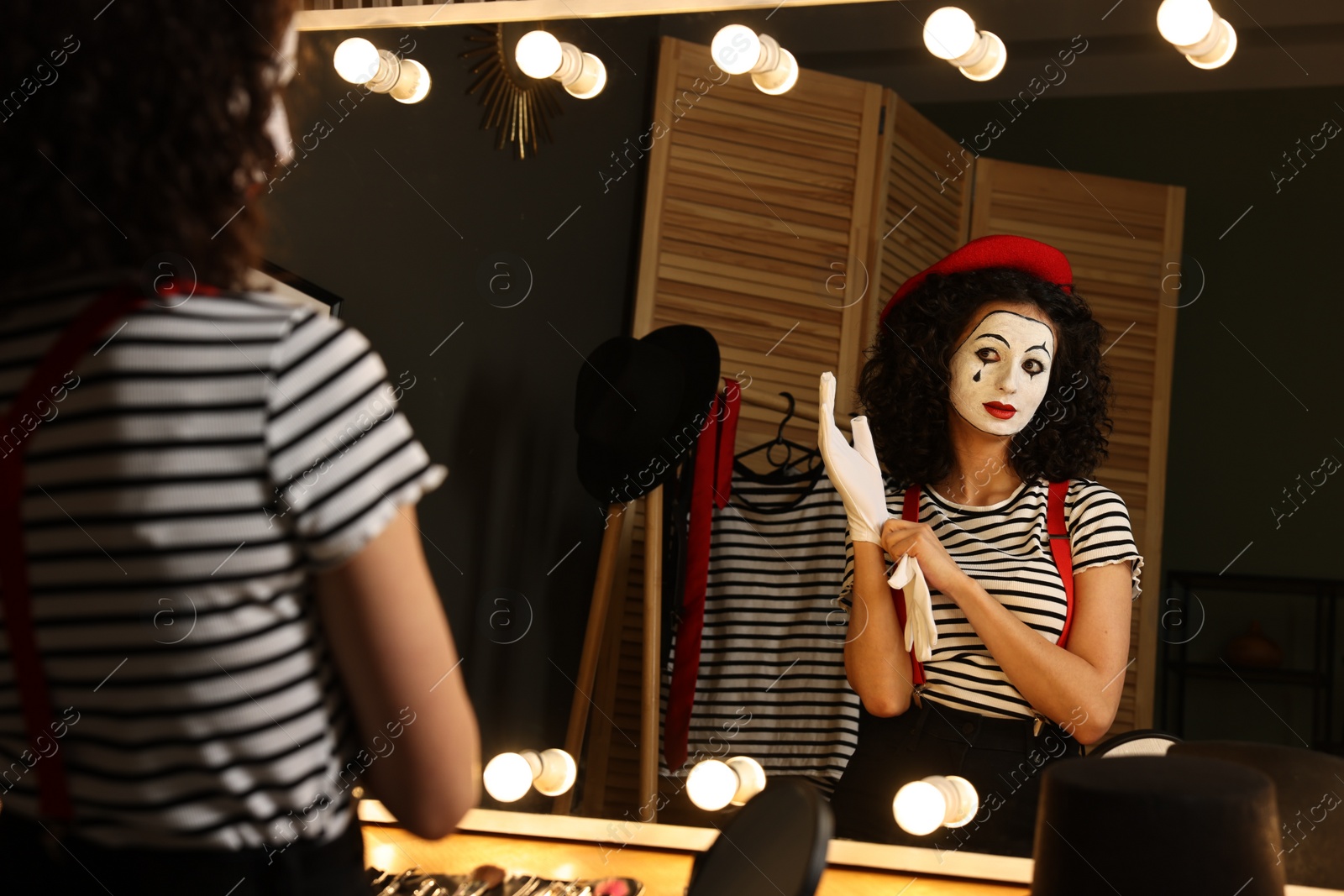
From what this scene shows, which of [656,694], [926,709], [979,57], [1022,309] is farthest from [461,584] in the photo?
[979,57]

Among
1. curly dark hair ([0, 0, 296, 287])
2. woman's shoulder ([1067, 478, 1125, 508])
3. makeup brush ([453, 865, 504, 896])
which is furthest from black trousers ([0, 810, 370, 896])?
woman's shoulder ([1067, 478, 1125, 508])

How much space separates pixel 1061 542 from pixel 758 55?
626mm

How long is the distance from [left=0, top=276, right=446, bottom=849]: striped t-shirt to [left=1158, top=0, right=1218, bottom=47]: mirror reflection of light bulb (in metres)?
1.00

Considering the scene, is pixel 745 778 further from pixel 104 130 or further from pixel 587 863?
pixel 104 130

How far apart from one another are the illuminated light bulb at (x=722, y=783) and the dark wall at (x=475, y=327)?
181 mm

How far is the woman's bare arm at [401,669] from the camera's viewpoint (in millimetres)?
384

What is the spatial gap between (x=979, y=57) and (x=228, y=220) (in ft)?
3.05

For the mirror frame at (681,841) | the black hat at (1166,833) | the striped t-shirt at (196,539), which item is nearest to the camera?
the striped t-shirt at (196,539)

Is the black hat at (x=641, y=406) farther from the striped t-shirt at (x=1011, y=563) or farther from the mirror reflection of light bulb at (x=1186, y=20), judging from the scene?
the mirror reflection of light bulb at (x=1186, y=20)

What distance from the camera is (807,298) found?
1.35 m

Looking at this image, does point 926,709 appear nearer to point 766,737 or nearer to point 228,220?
point 766,737

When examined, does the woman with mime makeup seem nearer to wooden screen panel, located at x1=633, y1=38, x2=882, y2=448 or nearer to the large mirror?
the large mirror

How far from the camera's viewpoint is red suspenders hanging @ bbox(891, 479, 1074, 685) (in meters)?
1.05

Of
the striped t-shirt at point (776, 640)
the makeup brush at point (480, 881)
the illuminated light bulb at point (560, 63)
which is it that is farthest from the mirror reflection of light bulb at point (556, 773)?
the illuminated light bulb at point (560, 63)
